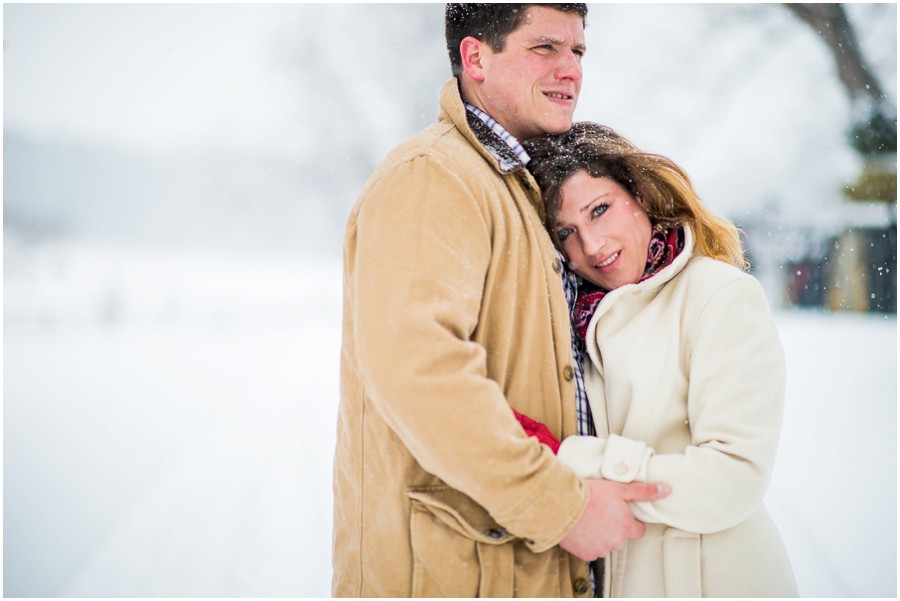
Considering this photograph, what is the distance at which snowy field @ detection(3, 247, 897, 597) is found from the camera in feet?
10.9

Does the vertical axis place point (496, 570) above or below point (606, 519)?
below

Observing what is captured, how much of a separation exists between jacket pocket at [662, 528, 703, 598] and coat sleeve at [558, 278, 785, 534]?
0.06m

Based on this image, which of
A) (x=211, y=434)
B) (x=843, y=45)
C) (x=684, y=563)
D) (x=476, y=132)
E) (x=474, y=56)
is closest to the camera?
(x=684, y=563)

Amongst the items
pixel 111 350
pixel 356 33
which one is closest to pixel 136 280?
pixel 111 350

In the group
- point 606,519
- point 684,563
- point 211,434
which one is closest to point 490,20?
point 606,519

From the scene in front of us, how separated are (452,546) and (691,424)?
23.1 inches

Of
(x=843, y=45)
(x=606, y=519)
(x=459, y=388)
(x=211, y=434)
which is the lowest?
(x=211, y=434)

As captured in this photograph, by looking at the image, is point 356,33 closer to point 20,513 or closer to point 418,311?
point 20,513

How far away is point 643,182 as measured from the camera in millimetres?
1806

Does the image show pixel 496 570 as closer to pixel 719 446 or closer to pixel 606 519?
pixel 606 519

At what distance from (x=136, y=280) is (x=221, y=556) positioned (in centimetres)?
556

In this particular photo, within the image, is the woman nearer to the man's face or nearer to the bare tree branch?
the man's face

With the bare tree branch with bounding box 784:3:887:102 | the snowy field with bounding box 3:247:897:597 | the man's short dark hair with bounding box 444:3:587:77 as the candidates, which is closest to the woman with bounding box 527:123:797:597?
the man's short dark hair with bounding box 444:3:587:77

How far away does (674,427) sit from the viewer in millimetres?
1591
